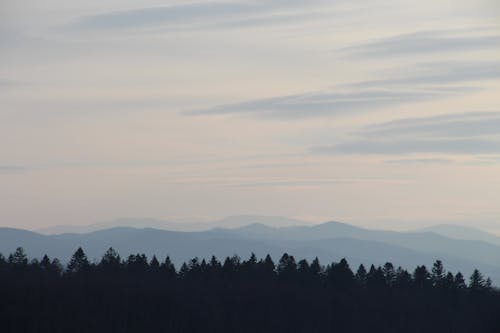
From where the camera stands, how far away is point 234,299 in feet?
336

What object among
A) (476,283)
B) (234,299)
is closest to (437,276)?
(476,283)

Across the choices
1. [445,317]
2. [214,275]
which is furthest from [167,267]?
[445,317]

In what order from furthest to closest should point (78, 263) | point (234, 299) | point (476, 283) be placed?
point (476, 283), point (78, 263), point (234, 299)

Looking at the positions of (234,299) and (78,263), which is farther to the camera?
(78,263)

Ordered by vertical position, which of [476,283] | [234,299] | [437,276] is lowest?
[234,299]

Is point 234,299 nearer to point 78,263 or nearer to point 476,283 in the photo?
point 78,263

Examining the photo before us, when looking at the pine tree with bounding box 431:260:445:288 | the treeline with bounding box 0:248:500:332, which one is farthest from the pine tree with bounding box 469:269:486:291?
the pine tree with bounding box 431:260:445:288

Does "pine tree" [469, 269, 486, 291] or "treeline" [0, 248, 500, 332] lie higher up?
"pine tree" [469, 269, 486, 291]

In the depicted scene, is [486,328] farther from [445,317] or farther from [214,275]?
[214,275]

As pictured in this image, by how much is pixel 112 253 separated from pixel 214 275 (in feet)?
41.4

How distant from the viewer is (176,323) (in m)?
96.2

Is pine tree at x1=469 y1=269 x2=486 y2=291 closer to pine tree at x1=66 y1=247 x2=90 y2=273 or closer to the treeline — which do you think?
the treeline

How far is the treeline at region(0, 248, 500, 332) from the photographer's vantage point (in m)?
92.4

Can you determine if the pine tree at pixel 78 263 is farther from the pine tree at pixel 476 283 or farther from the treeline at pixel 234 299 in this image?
the pine tree at pixel 476 283
